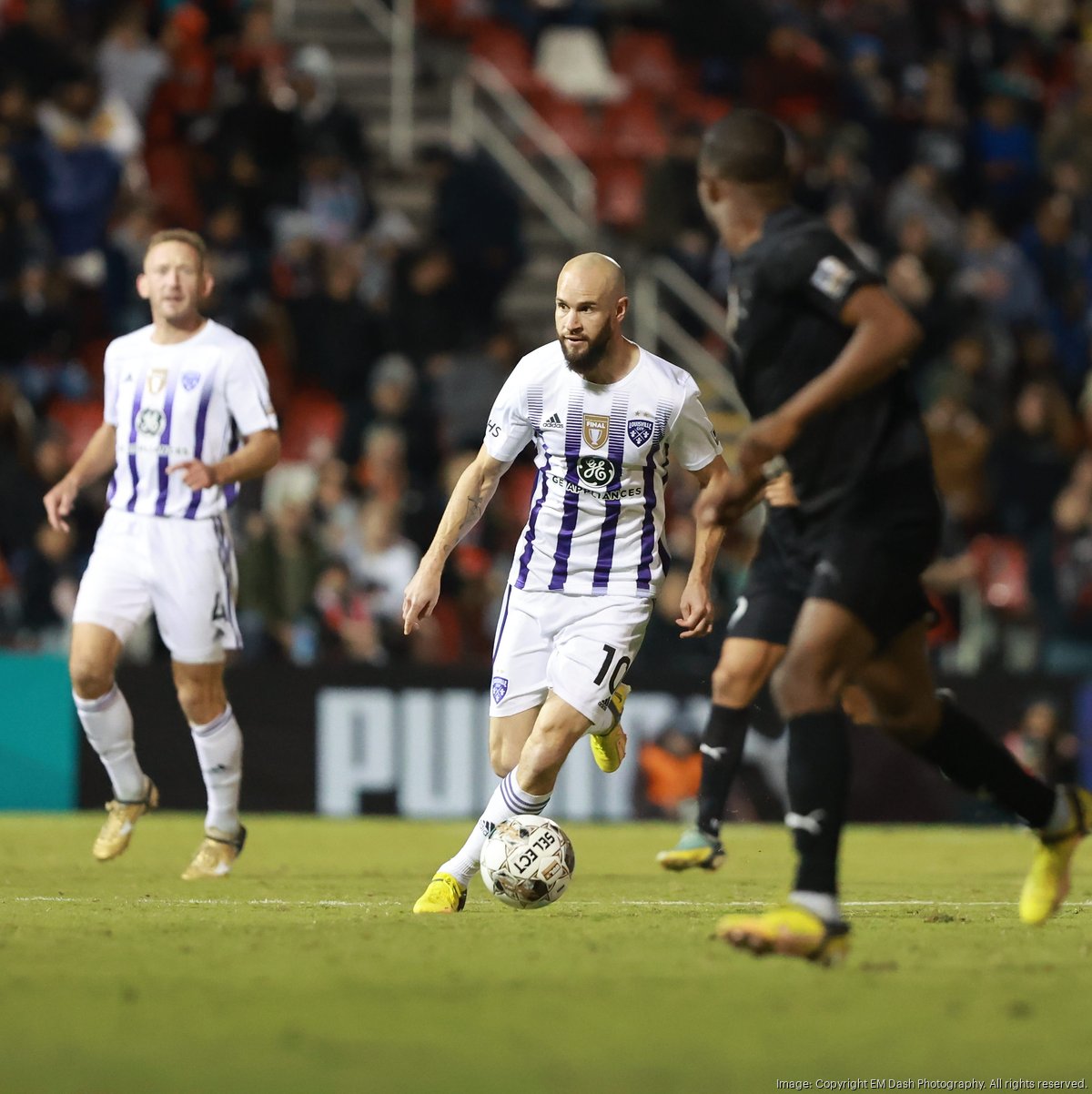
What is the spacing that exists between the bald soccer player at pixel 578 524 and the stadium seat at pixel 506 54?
40.8 feet

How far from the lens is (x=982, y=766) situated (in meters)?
6.25

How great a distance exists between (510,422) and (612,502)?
47 cm

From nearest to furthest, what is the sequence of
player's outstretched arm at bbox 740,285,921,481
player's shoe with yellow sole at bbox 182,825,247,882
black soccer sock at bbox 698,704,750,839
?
1. player's outstretched arm at bbox 740,285,921,481
2. black soccer sock at bbox 698,704,750,839
3. player's shoe with yellow sole at bbox 182,825,247,882

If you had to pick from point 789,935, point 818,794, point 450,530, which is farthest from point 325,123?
point 789,935

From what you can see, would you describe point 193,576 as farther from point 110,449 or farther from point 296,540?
point 296,540

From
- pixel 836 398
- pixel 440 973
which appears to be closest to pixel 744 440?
pixel 836 398

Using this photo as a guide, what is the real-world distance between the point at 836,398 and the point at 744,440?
0.87ft

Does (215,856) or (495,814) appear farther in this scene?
(215,856)

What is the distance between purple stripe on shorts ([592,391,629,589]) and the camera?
24.0 feet

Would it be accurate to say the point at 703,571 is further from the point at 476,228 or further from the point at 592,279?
the point at 476,228

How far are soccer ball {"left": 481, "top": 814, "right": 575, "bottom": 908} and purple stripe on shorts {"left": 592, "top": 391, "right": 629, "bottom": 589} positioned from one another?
927 mm

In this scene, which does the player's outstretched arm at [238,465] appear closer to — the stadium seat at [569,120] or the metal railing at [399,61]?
the metal railing at [399,61]

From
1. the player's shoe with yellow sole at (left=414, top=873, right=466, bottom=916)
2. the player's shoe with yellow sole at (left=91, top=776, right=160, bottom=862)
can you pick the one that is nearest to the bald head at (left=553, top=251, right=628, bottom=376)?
the player's shoe with yellow sole at (left=414, top=873, right=466, bottom=916)

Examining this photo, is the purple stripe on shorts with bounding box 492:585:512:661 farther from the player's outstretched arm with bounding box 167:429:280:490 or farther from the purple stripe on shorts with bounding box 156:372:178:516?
the purple stripe on shorts with bounding box 156:372:178:516
